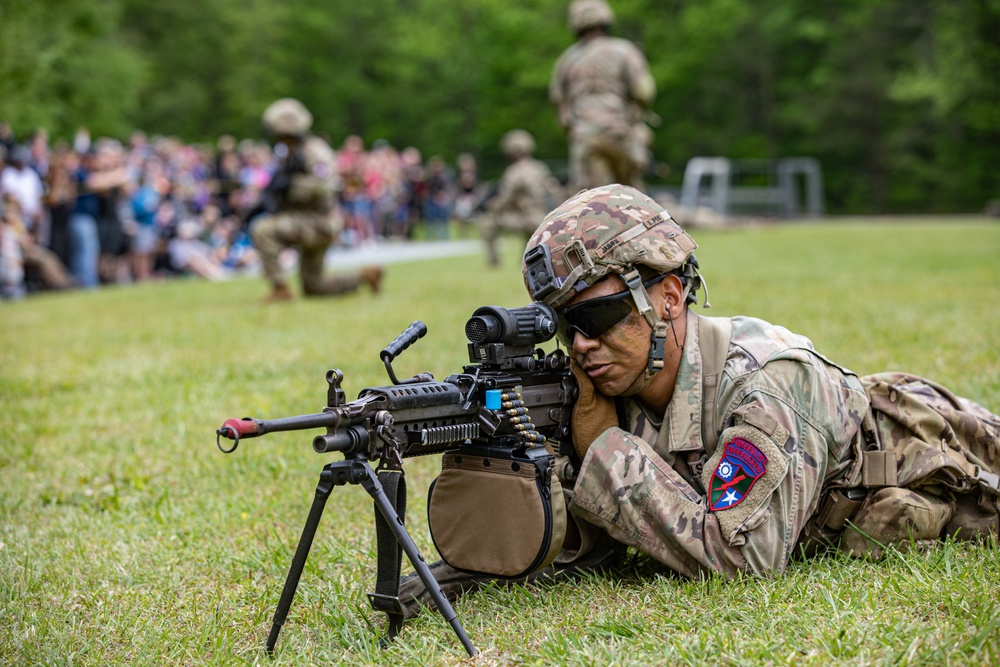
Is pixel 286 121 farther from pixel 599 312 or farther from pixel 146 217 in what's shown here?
pixel 599 312

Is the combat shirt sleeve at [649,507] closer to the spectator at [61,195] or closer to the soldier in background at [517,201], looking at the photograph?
the soldier in background at [517,201]

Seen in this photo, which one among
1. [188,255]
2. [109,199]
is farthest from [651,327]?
[188,255]

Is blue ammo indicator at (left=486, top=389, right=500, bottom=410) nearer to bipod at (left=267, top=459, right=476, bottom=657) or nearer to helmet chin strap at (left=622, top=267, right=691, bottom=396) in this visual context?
bipod at (left=267, top=459, right=476, bottom=657)

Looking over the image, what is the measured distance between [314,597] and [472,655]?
970 mm

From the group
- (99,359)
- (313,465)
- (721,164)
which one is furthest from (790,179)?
(313,465)

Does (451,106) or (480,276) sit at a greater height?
(451,106)

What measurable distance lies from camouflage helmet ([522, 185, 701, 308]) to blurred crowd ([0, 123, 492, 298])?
11.6 meters

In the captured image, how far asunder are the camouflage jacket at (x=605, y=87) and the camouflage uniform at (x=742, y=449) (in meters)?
11.8

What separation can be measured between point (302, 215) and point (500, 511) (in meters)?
11.7

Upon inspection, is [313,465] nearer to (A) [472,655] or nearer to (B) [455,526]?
(B) [455,526]

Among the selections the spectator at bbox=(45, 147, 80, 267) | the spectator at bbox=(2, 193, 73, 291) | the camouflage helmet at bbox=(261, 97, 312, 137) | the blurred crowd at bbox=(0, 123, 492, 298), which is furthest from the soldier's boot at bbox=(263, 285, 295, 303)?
the spectator at bbox=(45, 147, 80, 267)

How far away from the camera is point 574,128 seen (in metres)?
15.9

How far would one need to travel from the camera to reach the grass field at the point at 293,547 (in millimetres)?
3426

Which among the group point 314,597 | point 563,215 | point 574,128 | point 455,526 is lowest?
point 314,597
